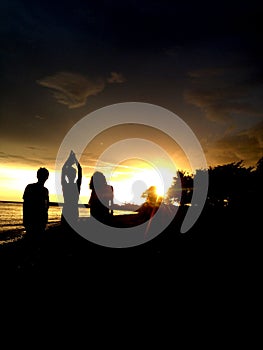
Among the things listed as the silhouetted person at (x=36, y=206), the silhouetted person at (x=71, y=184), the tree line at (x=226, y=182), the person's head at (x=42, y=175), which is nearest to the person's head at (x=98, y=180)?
the silhouetted person at (x=71, y=184)

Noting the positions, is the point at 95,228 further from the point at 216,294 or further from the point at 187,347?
the point at 187,347

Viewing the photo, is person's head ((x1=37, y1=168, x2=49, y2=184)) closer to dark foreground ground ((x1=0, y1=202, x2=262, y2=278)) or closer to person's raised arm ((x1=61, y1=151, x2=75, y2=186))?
dark foreground ground ((x1=0, y1=202, x2=262, y2=278))

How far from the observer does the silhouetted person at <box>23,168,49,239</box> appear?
634cm

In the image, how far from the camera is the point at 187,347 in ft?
11.0

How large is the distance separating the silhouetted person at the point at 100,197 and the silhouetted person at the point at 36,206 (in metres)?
3.72

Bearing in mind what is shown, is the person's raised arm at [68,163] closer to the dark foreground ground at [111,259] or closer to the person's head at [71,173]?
the person's head at [71,173]

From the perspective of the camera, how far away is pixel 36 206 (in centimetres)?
645

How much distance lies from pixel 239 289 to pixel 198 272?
1497 millimetres

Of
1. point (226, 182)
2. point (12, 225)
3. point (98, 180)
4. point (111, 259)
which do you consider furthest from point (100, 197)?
point (226, 182)

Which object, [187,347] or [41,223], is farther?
[41,223]

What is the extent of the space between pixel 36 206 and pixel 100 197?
423cm

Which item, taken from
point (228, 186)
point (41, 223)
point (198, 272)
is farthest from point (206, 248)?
point (228, 186)

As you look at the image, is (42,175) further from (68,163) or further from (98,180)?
(68,163)

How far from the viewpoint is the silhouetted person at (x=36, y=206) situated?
634 centimetres
